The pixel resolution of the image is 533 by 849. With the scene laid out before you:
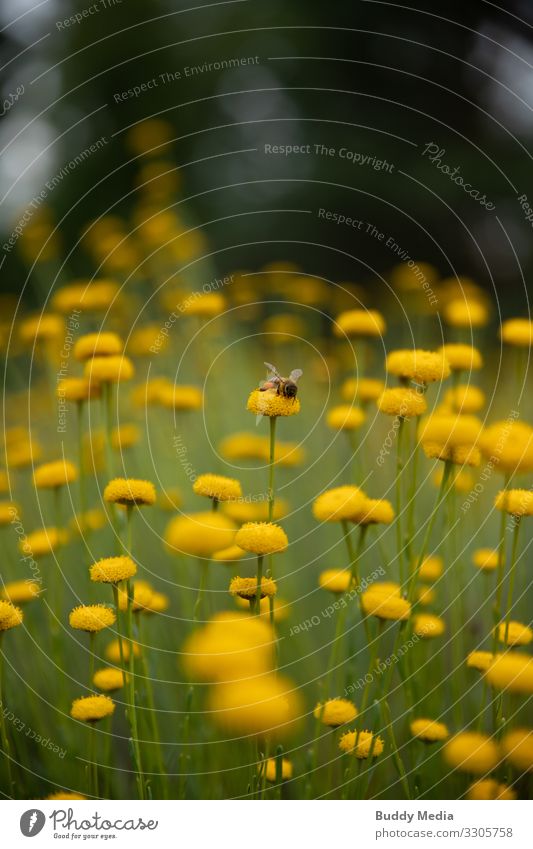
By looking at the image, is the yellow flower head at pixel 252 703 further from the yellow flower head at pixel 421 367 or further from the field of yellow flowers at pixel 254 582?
the yellow flower head at pixel 421 367

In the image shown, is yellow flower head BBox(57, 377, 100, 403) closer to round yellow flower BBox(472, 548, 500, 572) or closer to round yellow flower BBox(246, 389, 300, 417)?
round yellow flower BBox(246, 389, 300, 417)

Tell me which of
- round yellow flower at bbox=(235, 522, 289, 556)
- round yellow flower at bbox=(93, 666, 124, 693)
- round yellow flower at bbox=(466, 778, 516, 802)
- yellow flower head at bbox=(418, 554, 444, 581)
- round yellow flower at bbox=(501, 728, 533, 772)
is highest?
round yellow flower at bbox=(235, 522, 289, 556)

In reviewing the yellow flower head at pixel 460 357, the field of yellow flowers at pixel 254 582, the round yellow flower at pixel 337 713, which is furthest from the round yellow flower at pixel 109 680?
the yellow flower head at pixel 460 357

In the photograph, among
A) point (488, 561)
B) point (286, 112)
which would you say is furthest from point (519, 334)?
point (286, 112)

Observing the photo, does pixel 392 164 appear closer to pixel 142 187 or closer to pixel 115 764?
pixel 142 187

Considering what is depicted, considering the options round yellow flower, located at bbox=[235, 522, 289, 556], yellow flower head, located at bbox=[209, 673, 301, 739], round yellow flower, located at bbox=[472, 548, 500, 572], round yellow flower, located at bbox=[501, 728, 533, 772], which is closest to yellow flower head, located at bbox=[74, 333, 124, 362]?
round yellow flower, located at bbox=[235, 522, 289, 556]
